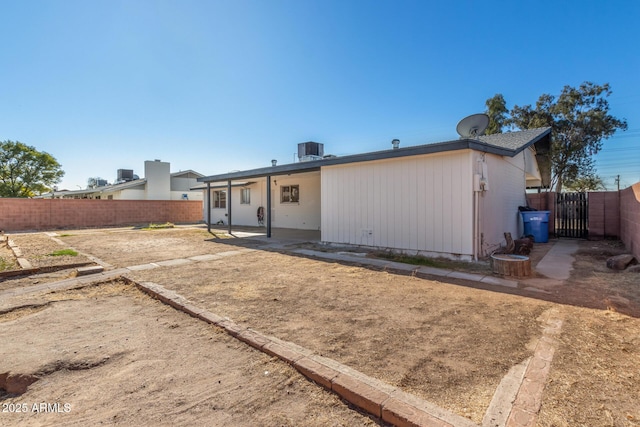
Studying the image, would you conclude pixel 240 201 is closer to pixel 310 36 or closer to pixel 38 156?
pixel 310 36

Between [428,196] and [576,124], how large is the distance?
Answer: 1897 cm

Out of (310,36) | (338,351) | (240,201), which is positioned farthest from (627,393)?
(240,201)

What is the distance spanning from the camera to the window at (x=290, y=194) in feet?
48.1

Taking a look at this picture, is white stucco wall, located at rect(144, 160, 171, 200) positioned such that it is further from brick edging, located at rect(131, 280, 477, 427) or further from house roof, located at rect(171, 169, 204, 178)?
brick edging, located at rect(131, 280, 477, 427)

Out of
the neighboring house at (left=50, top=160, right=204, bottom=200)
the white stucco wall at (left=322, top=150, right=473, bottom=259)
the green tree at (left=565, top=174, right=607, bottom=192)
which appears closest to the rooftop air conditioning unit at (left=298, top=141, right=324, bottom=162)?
the white stucco wall at (left=322, top=150, right=473, bottom=259)

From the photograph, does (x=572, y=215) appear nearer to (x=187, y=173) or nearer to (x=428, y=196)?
(x=428, y=196)

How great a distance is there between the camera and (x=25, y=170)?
31859 mm

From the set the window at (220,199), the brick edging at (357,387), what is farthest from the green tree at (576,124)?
the brick edging at (357,387)

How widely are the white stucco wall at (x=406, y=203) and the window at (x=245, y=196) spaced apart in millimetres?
9029

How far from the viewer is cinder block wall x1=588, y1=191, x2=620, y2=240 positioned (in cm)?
1004

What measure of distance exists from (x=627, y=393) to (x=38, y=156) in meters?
46.6

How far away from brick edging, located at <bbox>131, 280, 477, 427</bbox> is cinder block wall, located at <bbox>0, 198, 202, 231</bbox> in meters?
19.8

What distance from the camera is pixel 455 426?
161 cm

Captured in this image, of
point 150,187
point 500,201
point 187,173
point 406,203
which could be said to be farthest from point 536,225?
point 187,173
